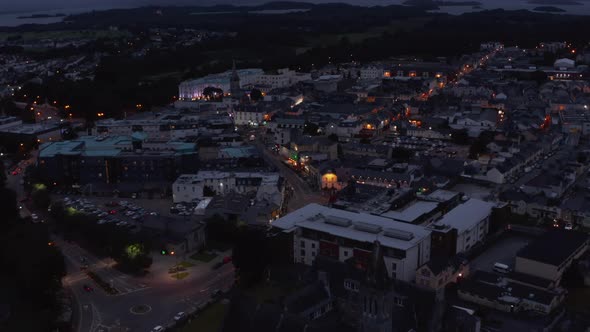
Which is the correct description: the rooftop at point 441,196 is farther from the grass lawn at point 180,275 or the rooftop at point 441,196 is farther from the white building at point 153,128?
the white building at point 153,128

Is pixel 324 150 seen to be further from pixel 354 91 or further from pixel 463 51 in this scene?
pixel 463 51

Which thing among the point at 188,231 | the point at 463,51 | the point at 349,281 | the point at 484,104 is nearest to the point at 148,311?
the point at 188,231

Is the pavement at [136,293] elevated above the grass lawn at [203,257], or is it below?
below

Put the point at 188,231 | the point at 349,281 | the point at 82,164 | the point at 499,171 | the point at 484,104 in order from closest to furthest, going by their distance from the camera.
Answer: the point at 349,281 → the point at 188,231 → the point at 499,171 → the point at 82,164 → the point at 484,104

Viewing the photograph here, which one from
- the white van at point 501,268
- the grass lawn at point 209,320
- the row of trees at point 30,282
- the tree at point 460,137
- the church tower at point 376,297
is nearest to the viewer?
the church tower at point 376,297

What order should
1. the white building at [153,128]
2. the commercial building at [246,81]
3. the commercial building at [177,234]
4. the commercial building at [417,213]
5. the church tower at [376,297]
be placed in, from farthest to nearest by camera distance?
the commercial building at [246,81] < the white building at [153,128] < the commercial building at [417,213] < the commercial building at [177,234] < the church tower at [376,297]

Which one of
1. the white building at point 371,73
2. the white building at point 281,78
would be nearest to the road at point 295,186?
the white building at point 281,78

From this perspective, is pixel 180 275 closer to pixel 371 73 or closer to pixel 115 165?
pixel 115 165
